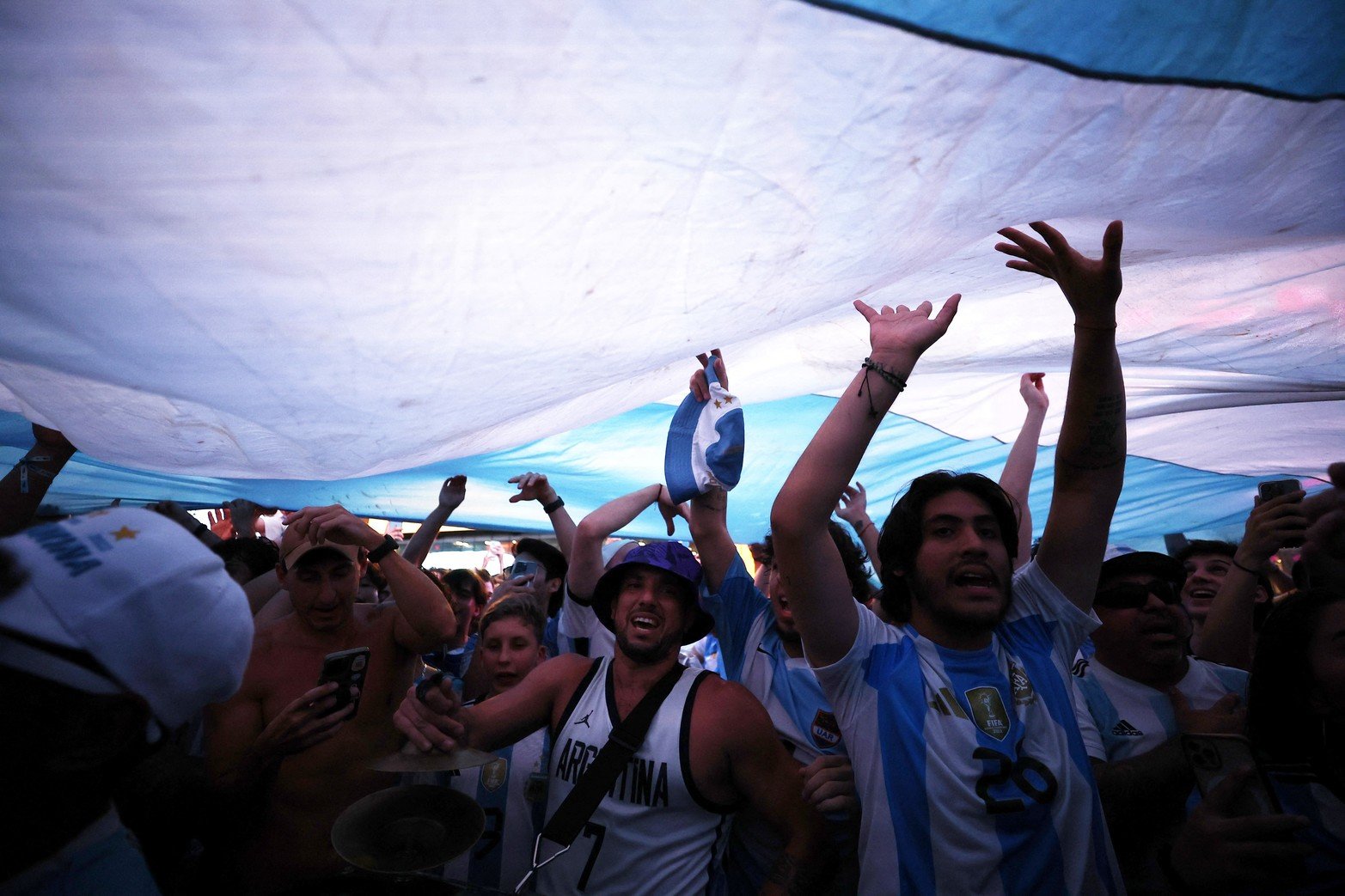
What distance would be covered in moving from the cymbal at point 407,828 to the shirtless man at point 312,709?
36cm

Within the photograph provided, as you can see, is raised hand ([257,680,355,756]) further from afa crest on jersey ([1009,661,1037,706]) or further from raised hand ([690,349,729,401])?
afa crest on jersey ([1009,661,1037,706])

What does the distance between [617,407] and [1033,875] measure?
220cm

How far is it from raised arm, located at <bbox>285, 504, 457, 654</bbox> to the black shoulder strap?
31.0 inches

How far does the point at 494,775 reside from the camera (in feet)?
8.14

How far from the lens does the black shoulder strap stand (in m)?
1.86

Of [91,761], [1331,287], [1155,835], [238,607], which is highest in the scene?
[1331,287]

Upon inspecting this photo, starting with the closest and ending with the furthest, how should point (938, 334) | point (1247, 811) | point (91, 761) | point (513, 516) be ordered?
1. point (91, 761)
2. point (1247, 811)
3. point (938, 334)
4. point (513, 516)

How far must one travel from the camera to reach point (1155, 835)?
201cm

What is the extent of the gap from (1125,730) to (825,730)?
0.93 meters

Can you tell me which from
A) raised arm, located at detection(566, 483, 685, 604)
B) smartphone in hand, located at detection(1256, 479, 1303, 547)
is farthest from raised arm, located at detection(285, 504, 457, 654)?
smartphone in hand, located at detection(1256, 479, 1303, 547)

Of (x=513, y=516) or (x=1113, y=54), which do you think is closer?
(x=1113, y=54)

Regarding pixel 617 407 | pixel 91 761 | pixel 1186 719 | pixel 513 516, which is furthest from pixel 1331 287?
pixel 513 516

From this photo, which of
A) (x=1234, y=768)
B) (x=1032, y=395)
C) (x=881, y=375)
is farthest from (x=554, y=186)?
(x=1032, y=395)

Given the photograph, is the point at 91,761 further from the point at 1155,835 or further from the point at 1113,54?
the point at 1155,835
